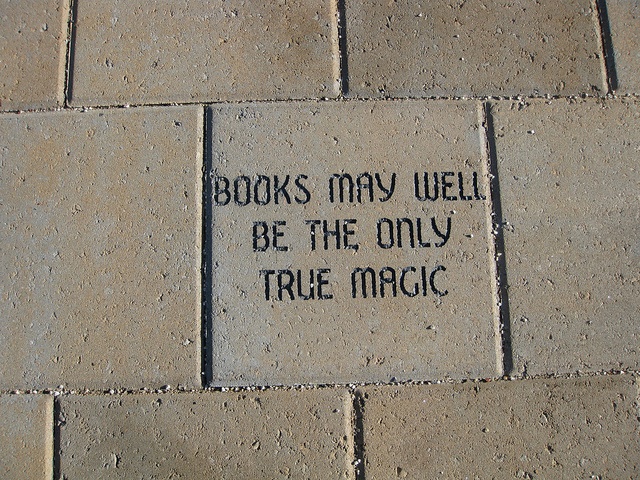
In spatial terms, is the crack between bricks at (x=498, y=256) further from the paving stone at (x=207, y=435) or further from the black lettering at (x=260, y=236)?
the black lettering at (x=260, y=236)

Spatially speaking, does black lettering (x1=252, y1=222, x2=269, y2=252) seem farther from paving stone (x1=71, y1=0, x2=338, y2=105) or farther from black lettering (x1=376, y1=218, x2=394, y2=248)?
paving stone (x1=71, y1=0, x2=338, y2=105)

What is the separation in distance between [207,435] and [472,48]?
2.43 meters

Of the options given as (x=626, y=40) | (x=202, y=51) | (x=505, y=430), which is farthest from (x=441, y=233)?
(x=202, y=51)

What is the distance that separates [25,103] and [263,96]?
128cm

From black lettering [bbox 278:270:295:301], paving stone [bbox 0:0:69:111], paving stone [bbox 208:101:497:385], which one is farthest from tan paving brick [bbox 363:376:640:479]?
paving stone [bbox 0:0:69:111]

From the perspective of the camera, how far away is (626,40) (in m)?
2.85

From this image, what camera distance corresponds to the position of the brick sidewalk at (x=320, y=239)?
2.53 m

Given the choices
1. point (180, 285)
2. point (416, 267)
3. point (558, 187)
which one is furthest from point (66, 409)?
point (558, 187)

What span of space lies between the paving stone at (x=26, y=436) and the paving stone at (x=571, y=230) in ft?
7.61

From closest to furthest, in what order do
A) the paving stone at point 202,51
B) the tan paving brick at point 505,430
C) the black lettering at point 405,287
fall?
the tan paving brick at point 505,430
the black lettering at point 405,287
the paving stone at point 202,51

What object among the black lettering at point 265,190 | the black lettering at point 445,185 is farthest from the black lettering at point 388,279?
the black lettering at point 265,190

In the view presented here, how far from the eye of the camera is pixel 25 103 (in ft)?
9.21

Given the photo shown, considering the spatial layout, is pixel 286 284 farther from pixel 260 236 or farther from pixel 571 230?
pixel 571 230

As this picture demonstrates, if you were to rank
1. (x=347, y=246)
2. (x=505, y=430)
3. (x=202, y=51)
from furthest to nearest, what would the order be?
(x=202, y=51)
(x=347, y=246)
(x=505, y=430)
